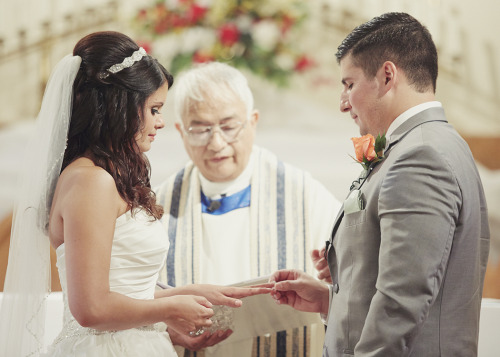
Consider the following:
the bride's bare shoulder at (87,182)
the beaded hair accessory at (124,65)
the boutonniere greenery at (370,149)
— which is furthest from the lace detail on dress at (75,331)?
the boutonniere greenery at (370,149)

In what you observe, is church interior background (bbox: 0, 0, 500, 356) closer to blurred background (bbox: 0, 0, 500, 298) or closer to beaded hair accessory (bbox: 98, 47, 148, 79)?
blurred background (bbox: 0, 0, 500, 298)

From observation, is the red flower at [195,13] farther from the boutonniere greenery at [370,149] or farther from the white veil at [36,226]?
the boutonniere greenery at [370,149]

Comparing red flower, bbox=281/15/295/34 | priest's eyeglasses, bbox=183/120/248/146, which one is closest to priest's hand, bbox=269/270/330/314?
priest's eyeglasses, bbox=183/120/248/146

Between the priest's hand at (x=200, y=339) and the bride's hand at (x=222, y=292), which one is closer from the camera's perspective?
the bride's hand at (x=222, y=292)

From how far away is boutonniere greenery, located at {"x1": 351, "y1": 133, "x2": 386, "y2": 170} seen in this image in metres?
2.03

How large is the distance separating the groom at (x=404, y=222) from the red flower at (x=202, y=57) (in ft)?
7.73

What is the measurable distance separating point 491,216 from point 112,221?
2.94 meters

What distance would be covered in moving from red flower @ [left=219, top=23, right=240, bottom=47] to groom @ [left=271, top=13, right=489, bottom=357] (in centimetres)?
233

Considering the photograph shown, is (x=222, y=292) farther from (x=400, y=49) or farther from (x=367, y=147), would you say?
(x=400, y=49)

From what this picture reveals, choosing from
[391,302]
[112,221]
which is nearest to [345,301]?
[391,302]

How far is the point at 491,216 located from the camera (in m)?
4.18

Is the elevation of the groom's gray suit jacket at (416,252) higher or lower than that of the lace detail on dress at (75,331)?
higher

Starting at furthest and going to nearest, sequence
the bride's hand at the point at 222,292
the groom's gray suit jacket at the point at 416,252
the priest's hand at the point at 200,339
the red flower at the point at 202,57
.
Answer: the red flower at the point at 202,57, the priest's hand at the point at 200,339, the bride's hand at the point at 222,292, the groom's gray suit jacket at the point at 416,252

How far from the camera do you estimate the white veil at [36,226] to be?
2254mm
